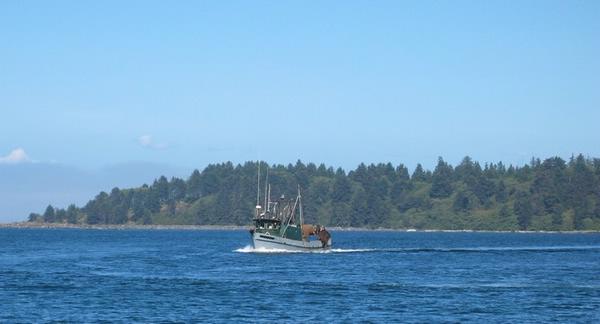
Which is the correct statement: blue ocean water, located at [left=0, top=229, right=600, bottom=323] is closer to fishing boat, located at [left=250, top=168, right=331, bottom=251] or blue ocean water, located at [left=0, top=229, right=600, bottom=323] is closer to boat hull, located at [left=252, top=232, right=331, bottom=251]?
boat hull, located at [left=252, top=232, right=331, bottom=251]

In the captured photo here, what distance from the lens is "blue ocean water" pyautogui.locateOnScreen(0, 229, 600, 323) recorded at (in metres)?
72.3

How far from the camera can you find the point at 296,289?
90625 millimetres

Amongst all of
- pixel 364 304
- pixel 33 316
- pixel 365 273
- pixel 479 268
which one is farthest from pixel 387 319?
pixel 479 268

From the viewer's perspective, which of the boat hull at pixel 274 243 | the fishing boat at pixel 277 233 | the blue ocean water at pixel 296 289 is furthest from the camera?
the boat hull at pixel 274 243

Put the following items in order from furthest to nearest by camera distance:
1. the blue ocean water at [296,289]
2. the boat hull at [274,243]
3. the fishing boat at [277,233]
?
1. the boat hull at [274,243]
2. the fishing boat at [277,233]
3. the blue ocean water at [296,289]

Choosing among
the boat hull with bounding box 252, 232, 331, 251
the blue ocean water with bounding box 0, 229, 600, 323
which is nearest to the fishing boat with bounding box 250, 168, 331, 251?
the boat hull with bounding box 252, 232, 331, 251

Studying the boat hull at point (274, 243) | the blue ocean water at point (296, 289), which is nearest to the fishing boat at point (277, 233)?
the boat hull at point (274, 243)

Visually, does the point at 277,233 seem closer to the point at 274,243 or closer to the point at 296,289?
the point at 274,243

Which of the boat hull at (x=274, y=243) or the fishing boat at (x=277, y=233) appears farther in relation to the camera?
the boat hull at (x=274, y=243)

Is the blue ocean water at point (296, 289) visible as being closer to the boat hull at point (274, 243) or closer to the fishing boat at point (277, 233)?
the boat hull at point (274, 243)

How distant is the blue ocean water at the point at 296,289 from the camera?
7234 centimetres

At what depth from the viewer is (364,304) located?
78812mm

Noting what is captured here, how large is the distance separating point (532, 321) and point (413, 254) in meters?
87.2

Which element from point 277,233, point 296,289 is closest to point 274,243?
point 277,233
